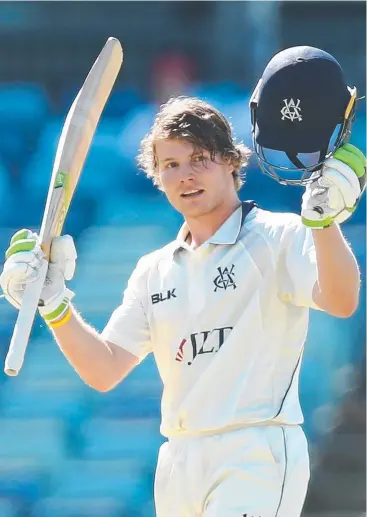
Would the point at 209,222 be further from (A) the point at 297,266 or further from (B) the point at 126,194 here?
(B) the point at 126,194

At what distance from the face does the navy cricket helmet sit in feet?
1.08

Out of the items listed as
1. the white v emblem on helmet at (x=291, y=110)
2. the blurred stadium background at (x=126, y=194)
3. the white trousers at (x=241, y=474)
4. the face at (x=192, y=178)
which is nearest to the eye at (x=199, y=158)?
the face at (x=192, y=178)

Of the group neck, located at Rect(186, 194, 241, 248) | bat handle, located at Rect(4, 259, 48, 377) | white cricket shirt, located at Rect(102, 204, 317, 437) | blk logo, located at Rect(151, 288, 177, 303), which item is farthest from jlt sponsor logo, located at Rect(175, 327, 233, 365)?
bat handle, located at Rect(4, 259, 48, 377)

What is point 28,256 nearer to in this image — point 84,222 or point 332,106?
point 332,106

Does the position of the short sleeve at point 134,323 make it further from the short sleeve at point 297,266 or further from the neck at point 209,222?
the short sleeve at point 297,266

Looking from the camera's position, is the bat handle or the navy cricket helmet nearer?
the navy cricket helmet

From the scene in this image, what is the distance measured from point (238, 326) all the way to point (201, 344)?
0.33ft

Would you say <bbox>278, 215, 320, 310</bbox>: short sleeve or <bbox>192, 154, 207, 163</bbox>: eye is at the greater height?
<bbox>192, 154, 207, 163</bbox>: eye

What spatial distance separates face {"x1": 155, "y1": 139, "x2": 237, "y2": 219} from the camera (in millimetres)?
2746

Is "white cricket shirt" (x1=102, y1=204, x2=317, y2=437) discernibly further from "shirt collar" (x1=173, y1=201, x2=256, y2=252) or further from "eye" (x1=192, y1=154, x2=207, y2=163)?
"eye" (x1=192, y1=154, x2=207, y2=163)

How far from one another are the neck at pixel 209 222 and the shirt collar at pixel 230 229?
16 millimetres

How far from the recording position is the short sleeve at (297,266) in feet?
8.46

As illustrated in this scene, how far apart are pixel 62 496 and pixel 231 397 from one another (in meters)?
2.92

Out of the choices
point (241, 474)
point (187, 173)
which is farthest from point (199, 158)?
point (241, 474)
